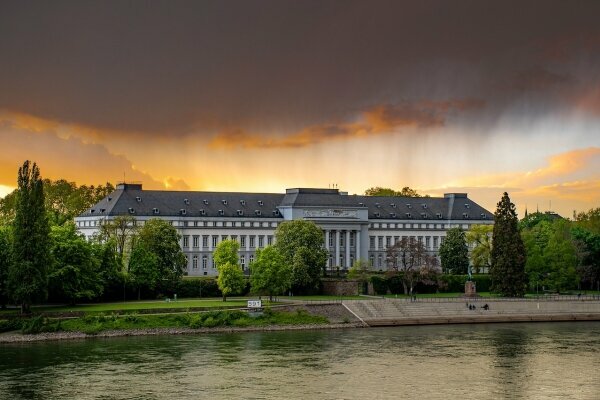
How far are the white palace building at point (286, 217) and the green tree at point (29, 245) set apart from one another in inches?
2018

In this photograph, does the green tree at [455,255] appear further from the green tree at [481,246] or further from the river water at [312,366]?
the river water at [312,366]

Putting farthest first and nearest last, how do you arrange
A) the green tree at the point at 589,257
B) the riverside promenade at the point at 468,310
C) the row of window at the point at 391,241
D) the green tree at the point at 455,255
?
the row of window at the point at 391,241
the green tree at the point at 455,255
the green tree at the point at 589,257
the riverside promenade at the point at 468,310

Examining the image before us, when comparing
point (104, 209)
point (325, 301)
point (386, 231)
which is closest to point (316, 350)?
point (325, 301)

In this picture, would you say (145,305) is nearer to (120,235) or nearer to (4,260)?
(4,260)

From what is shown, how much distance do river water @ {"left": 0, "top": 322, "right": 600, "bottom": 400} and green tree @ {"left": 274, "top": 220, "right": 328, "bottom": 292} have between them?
27.0 metres

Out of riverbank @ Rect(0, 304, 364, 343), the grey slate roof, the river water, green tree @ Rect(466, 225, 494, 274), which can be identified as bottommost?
the river water

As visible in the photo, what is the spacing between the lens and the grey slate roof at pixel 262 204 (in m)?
158

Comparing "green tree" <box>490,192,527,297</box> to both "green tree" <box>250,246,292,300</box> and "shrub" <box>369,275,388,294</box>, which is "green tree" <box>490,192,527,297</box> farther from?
"green tree" <box>250,246,292,300</box>

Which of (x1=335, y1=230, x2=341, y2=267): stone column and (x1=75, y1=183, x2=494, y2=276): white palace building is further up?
(x1=75, y1=183, x2=494, y2=276): white palace building

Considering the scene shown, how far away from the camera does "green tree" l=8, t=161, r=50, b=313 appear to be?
94.5 meters

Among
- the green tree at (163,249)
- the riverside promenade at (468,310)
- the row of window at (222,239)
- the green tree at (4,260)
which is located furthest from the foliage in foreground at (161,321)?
the row of window at (222,239)

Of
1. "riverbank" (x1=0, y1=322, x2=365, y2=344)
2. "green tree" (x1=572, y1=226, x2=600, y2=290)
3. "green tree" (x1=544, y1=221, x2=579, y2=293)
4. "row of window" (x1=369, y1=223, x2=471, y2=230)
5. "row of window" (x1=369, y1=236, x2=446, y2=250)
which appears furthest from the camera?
"row of window" (x1=369, y1=223, x2=471, y2=230)

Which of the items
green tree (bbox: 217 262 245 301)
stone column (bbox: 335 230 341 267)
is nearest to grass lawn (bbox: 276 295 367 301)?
green tree (bbox: 217 262 245 301)

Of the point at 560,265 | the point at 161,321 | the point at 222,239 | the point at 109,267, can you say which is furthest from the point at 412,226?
the point at 161,321
